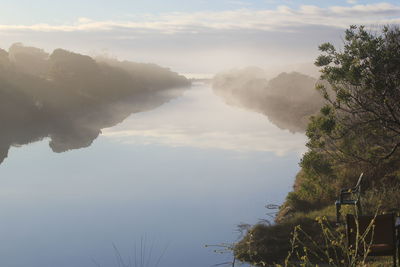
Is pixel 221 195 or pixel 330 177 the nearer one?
pixel 330 177

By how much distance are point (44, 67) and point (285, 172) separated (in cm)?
8657

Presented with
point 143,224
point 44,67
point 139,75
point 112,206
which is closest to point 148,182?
point 112,206

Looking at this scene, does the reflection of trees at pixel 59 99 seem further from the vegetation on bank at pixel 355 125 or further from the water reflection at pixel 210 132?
the vegetation on bank at pixel 355 125

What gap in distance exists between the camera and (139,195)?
24859 millimetres

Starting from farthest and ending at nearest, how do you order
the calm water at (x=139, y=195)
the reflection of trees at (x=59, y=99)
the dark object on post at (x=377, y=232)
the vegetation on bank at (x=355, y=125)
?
the reflection of trees at (x=59, y=99) < the calm water at (x=139, y=195) < the vegetation on bank at (x=355, y=125) < the dark object on post at (x=377, y=232)

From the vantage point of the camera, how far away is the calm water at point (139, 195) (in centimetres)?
1731

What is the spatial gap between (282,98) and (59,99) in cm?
4875

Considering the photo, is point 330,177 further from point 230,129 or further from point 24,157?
point 230,129

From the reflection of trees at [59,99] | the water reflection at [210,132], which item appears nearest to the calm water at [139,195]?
the water reflection at [210,132]

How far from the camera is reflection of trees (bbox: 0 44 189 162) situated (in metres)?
48.3

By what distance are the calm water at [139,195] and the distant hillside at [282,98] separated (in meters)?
17.1

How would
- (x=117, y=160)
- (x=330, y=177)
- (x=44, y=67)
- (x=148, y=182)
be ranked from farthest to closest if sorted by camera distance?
(x=44, y=67) < (x=117, y=160) < (x=148, y=182) < (x=330, y=177)

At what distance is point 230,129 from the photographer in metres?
53.3

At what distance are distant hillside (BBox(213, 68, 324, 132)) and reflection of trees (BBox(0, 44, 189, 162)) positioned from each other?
2122 centimetres
